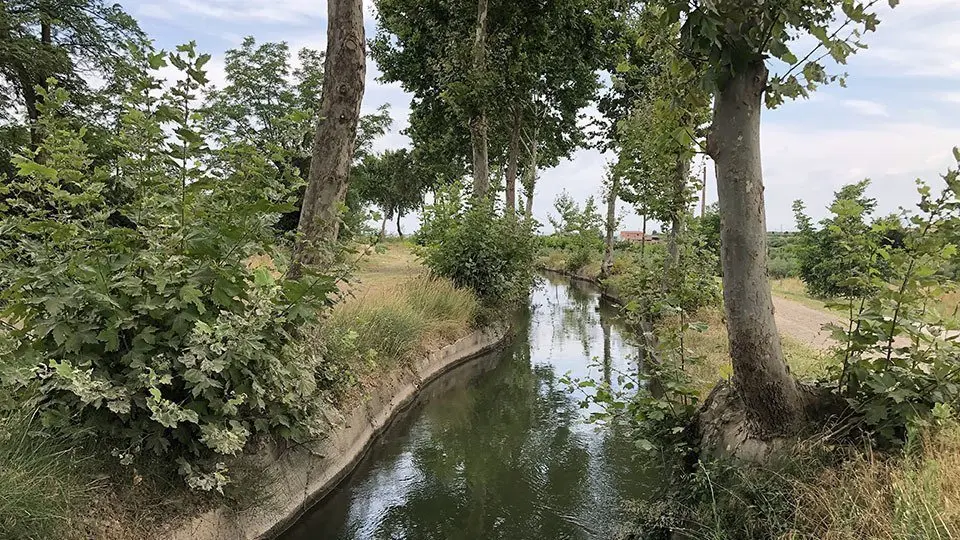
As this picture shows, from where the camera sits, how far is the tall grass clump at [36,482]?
2734 mm

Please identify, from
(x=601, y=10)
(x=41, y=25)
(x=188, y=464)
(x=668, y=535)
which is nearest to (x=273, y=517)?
(x=188, y=464)

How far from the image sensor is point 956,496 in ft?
7.85

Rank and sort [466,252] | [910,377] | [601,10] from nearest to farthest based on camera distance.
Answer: [910,377] < [466,252] < [601,10]

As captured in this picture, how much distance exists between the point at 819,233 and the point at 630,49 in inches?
354

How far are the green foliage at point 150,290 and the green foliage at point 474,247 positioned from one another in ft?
30.4

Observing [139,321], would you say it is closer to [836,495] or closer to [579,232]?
[836,495]

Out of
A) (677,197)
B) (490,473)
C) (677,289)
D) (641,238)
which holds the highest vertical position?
(677,197)

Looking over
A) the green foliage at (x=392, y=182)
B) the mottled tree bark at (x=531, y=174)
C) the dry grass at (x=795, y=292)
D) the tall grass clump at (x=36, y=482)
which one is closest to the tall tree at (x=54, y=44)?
the tall grass clump at (x=36, y=482)

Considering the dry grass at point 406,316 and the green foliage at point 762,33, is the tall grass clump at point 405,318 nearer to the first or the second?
the dry grass at point 406,316

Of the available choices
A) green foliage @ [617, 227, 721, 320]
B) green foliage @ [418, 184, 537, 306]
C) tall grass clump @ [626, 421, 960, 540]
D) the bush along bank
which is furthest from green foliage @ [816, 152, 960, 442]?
green foliage @ [418, 184, 537, 306]

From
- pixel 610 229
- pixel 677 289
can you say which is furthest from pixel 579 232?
pixel 677 289

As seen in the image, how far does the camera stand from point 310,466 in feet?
17.2

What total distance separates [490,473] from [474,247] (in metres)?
7.95

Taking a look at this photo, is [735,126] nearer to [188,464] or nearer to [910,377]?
[910,377]
